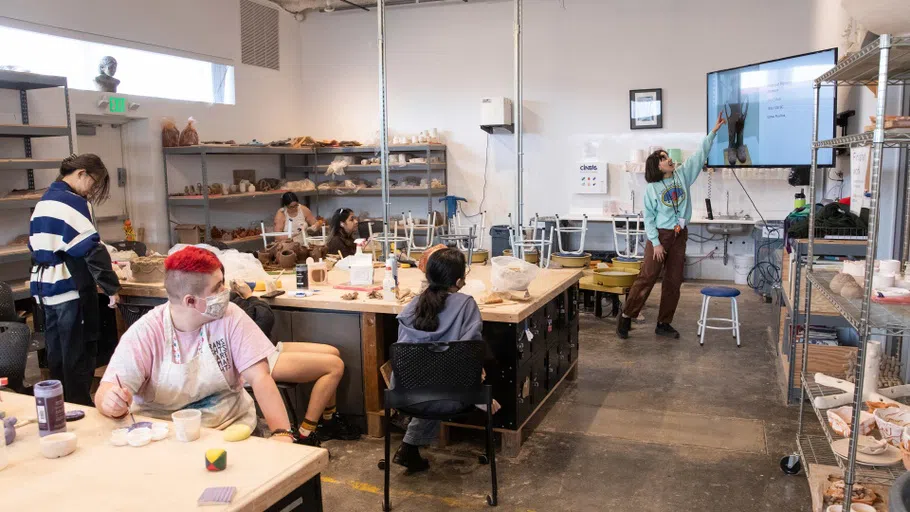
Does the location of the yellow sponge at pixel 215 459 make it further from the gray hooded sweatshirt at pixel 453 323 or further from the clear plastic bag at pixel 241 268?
the clear plastic bag at pixel 241 268

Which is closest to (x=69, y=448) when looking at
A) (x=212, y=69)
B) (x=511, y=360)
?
(x=511, y=360)

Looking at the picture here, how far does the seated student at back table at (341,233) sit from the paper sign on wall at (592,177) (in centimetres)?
454

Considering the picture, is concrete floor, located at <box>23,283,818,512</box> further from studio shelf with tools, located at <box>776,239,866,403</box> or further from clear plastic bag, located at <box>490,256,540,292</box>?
clear plastic bag, located at <box>490,256,540,292</box>

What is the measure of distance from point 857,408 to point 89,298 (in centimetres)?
384

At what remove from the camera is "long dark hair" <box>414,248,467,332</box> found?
326 centimetres

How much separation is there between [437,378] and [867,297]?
1.68m

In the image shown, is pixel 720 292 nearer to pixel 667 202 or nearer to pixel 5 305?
pixel 667 202

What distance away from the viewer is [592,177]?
9500mm

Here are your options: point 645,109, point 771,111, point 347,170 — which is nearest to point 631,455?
point 771,111

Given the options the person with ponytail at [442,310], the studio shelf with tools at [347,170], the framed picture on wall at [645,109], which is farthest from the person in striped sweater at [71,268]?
the framed picture on wall at [645,109]

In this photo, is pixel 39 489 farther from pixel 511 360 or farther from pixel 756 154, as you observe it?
pixel 756 154

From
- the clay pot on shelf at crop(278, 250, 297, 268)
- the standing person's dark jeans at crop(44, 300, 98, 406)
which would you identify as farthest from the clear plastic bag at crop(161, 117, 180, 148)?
the standing person's dark jeans at crop(44, 300, 98, 406)

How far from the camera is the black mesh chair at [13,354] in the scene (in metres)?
3.07

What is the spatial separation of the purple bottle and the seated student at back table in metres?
3.72
